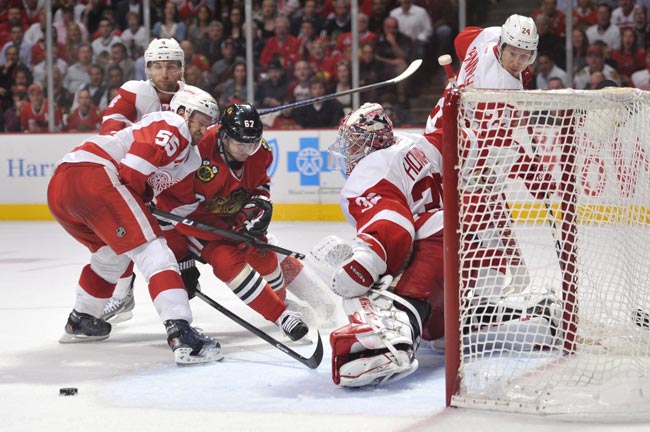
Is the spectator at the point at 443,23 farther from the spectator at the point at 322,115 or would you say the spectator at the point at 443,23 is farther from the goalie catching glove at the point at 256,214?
the goalie catching glove at the point at 256,214

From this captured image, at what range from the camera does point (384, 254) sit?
2.76 metres

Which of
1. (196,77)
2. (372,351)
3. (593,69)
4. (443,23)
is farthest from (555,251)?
(196,77)

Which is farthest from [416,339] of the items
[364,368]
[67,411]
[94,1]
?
[94,1]

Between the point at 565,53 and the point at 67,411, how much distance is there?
5255 millimetres

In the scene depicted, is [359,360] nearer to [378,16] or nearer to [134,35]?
[378,16]

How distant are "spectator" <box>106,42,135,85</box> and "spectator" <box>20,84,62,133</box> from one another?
0.57 meters

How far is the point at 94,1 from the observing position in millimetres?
8547

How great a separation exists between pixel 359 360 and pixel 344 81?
16.7 feet

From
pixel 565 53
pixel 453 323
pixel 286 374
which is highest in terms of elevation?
pixel 565 53

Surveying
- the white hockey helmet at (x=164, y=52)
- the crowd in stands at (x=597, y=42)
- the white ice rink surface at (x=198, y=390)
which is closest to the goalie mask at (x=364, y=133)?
the white ice rink surface at (x=198, y=390)

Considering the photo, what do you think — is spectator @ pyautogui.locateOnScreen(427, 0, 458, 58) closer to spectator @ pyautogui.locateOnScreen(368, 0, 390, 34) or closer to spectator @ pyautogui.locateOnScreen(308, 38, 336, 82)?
spectator @ pyautogui.locateOnScreen(368, 0, 390, 34)

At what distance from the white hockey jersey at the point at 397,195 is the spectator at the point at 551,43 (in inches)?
165

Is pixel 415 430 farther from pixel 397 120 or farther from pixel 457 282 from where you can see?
pixel 397 120

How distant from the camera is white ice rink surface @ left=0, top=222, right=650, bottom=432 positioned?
2320 mm
